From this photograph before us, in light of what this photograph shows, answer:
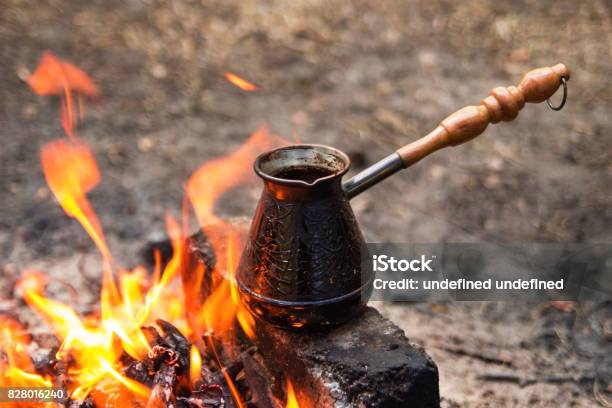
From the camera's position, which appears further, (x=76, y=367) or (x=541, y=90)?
(x=76, y=367)

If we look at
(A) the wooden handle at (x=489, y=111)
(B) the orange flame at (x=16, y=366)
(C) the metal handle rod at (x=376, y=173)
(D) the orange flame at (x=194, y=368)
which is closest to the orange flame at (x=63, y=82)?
(B) the orange flame at (x=16, y=366)

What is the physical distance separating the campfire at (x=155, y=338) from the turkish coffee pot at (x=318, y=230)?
1.36 feet

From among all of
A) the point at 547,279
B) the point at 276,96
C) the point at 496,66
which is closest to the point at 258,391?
the point at 547,279

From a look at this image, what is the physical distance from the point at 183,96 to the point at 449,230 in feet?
10.7

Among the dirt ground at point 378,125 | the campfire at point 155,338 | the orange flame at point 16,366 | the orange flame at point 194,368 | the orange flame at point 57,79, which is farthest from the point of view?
the orange flame at point 57,79

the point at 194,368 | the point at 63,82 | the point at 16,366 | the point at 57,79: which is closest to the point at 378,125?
the point at 63,82

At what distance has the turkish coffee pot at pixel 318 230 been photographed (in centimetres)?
227

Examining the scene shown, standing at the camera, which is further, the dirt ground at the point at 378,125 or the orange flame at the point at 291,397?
the dirt ground at the point at 378,125

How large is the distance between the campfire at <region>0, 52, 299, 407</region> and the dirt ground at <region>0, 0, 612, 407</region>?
359 mm

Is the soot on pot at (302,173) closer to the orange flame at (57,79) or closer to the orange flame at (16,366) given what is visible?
the orange flame at (16,366)

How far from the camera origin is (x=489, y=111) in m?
2.37

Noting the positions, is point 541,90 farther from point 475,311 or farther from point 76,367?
point 76,367

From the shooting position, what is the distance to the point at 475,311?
13.1 feet

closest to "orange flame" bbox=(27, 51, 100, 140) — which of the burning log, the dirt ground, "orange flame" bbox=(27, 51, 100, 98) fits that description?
"orange flame" bbox=(27, 51, 100, 98)
